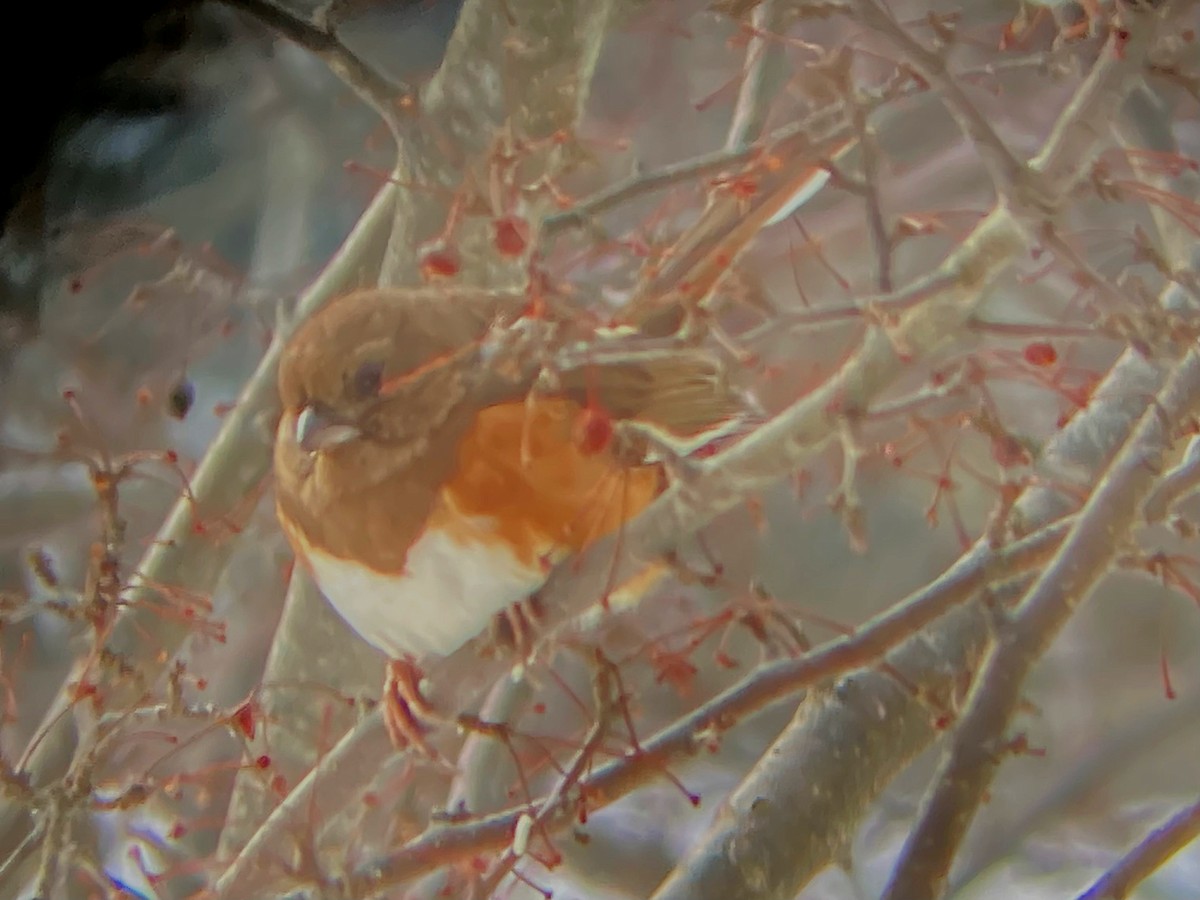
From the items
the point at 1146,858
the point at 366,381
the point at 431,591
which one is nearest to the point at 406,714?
the point at 431,591

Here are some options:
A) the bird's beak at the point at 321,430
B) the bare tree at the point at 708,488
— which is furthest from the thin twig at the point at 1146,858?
the bird's beak at the point at 321,430

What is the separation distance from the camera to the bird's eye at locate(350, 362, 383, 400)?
2.12 feet

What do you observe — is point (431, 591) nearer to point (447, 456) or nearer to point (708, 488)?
point (447, 456)

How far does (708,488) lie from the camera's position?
20.5 inches

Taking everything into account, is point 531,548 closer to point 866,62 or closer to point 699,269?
point 699,269

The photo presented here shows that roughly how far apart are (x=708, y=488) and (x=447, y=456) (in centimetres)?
18

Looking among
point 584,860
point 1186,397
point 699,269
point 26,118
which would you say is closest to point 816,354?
point 699,269

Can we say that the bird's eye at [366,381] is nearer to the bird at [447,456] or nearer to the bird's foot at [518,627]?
the bird at [447,456]

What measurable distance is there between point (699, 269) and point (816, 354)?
11 cm

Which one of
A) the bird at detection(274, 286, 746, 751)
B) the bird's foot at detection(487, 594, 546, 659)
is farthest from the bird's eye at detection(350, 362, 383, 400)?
the bird's foot at detection(487, 594, 546, 659)

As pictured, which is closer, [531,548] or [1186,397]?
[1186,397]

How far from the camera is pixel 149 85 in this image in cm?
70

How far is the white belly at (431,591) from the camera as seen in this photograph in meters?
0.63

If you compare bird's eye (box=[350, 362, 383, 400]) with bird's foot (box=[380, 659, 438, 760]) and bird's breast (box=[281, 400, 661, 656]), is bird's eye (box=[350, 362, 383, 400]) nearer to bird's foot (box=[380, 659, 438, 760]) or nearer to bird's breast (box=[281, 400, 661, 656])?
bird's breast (box=[281, 400, 661, 656])
